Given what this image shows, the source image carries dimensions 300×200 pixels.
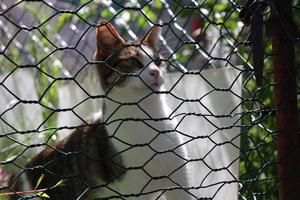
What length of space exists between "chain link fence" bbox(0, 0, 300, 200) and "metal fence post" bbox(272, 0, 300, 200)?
0.02 meters

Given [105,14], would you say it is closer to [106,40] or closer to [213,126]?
[106,40]

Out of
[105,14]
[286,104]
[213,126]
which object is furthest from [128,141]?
[105,14]

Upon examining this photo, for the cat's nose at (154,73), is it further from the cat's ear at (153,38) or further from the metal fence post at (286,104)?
the metal fence post at (286,104)

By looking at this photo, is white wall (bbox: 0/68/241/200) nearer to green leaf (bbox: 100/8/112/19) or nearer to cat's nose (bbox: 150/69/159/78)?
cat's nose (bbox: 150/69/159/78)

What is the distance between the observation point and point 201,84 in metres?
1.17

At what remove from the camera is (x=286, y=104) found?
3.36 ft

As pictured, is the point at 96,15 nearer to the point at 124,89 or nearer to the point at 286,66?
the point at 124,89

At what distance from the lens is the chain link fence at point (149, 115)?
3.20 feet

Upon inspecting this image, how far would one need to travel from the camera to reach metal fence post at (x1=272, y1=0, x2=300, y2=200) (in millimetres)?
998

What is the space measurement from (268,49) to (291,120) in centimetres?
44

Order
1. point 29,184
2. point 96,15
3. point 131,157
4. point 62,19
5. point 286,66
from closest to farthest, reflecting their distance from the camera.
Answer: point 286,66, point 131,157, point 29,184, point 62,19, point 96,15

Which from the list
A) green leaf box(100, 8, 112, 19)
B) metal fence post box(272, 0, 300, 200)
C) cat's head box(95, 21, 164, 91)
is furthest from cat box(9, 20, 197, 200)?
green leaf box(100, 8, 112, 19)

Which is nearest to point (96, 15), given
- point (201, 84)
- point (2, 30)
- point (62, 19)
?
point (62, 19)

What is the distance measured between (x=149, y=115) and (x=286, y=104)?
0.32 metres
